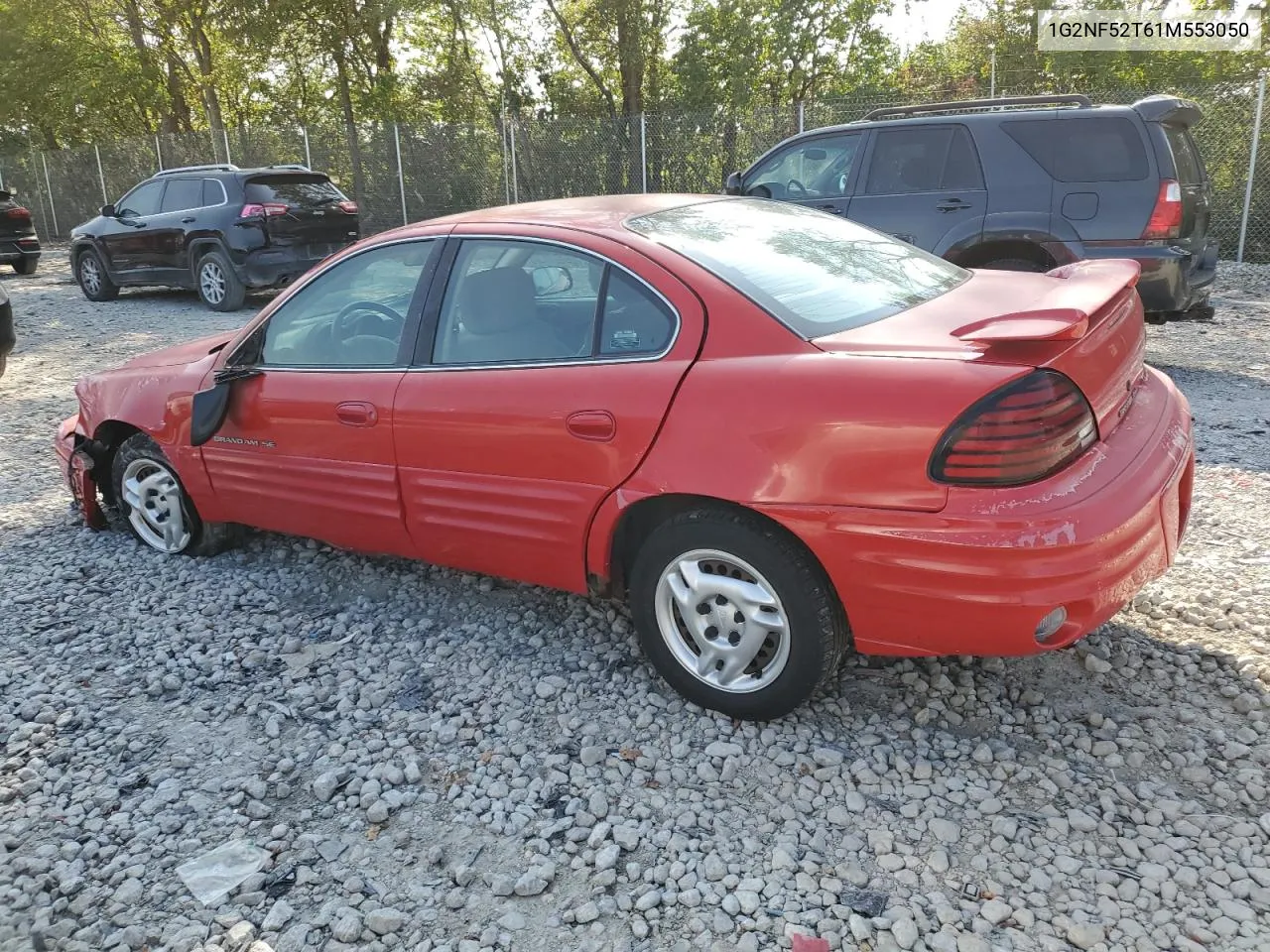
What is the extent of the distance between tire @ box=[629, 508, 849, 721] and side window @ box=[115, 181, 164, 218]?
1182 centimetres

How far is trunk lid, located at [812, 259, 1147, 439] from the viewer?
261cm

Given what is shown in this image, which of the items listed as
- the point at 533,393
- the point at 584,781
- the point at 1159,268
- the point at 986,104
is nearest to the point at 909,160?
the point at 986,104

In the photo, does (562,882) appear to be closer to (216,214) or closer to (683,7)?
(216,214)

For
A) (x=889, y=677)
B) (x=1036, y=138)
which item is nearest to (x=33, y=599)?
(x=889, y=677)

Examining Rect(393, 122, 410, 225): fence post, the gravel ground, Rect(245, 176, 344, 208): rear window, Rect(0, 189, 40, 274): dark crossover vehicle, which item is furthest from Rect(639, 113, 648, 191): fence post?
the gravel ground

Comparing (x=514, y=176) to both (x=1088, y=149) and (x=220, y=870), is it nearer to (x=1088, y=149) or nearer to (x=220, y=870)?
(x=1088, y=149)

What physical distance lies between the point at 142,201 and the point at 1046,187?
36.2ft

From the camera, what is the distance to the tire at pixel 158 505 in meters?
4.61

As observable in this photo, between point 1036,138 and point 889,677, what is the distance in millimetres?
5324

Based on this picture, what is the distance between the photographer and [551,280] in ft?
11.1

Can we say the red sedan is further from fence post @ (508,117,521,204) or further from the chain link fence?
fence post @ (508,117,521,204)

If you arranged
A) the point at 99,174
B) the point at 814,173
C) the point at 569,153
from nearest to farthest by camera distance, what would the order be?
the point at 814,173, the point at 569,153, the point at 99,174

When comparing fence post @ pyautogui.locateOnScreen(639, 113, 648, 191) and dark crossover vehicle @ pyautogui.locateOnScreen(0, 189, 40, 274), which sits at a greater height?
fence post @ pyautogui.locateOnScreen(639, 113, 648, 191)

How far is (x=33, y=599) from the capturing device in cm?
428
